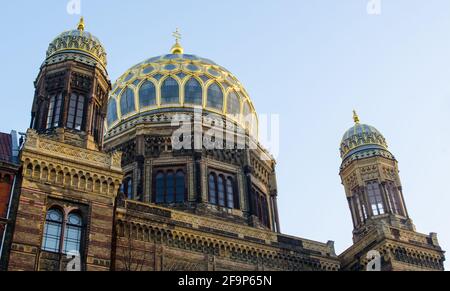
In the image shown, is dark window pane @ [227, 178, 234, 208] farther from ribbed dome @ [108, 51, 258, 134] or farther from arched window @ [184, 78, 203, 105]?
arched window @ [184, 78, 203, 105]

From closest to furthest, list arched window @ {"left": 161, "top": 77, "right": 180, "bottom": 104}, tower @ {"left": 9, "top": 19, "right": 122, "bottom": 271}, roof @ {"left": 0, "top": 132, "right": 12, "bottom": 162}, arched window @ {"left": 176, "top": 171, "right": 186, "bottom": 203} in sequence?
tower @ {"left": 9, "top": 19, "right": 122, "bottom": 271}
roof @ {"left": 0, "top": 132, "right": 12, "bottom": 162}
arched window @ {"left": 176, "top": 171, "right": 186, "bottom": 203}
arched window @ {"left": 161, "top": 77, "right": 180, "bottom": 104}

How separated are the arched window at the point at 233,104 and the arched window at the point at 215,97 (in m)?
0.64

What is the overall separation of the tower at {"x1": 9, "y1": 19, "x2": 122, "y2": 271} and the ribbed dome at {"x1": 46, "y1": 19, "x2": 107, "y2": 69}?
0.32 m

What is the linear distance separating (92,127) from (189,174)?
29.0 ft

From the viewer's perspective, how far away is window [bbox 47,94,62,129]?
25922mm

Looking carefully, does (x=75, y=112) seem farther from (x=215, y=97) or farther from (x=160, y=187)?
(x=215, y=97)

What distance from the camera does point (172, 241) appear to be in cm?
2586

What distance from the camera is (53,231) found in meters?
21.1

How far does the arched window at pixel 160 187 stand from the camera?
109 feet

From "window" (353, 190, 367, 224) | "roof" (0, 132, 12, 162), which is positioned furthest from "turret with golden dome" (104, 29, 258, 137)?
"roof" (0, 132, 12, 162)

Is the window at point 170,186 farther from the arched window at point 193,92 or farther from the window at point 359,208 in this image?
the window at point 359,208

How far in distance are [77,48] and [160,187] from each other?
984 cm

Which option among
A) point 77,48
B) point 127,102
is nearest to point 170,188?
point 127,102
